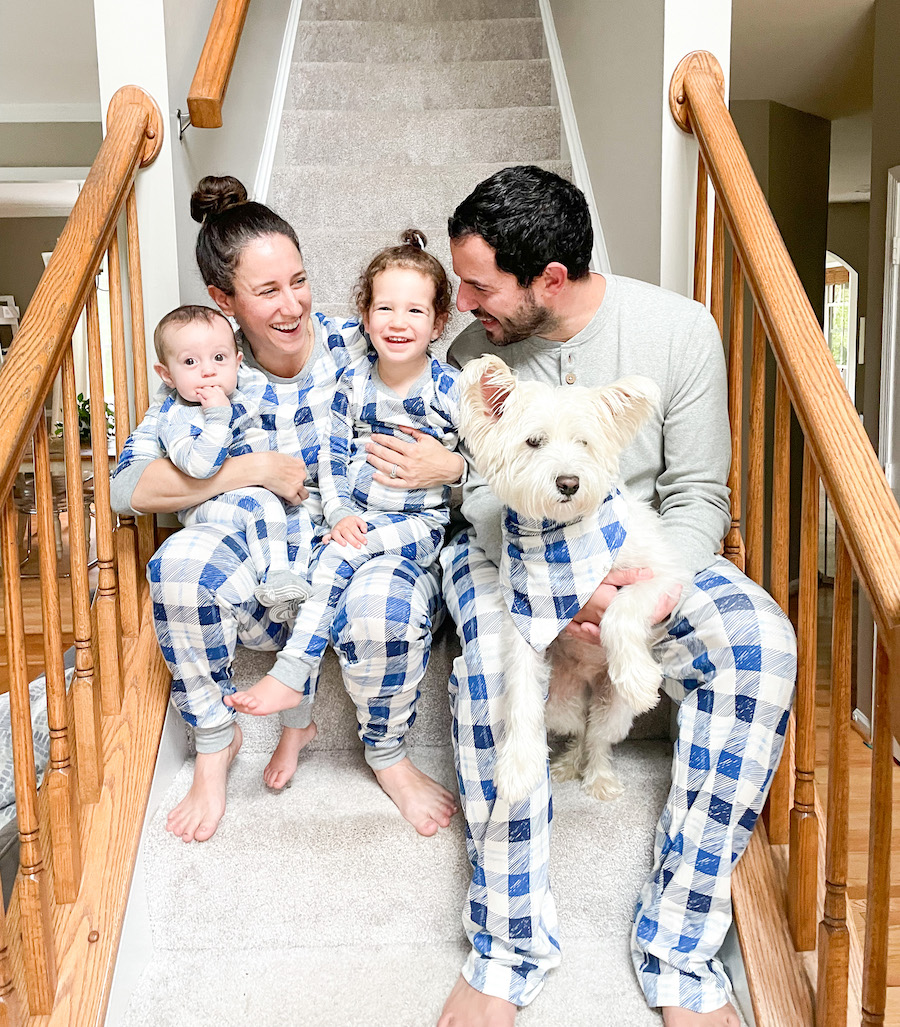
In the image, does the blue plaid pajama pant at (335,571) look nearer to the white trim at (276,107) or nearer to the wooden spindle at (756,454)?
the wooden spindle at (756,454)

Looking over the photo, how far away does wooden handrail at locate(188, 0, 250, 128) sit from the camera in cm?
198

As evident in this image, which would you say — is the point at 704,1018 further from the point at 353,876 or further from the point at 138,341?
the point at 138,341

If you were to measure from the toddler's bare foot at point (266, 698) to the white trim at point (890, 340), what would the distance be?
3.40 metres

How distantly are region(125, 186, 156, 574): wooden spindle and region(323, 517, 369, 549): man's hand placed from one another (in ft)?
1.33

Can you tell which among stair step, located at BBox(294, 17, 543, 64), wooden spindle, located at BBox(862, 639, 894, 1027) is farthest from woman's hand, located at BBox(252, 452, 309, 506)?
stair step, located at BBox(294, 17, 543, 64)

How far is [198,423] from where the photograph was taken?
1.71 m

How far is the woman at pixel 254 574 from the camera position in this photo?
154 centimetres

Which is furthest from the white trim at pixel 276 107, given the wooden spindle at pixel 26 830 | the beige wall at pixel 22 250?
the beige wall at pixel 22 250

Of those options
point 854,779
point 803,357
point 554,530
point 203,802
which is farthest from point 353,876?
Result: point 854,779

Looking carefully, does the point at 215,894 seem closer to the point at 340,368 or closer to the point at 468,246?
the point at 340,368

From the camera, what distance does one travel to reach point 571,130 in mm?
3143

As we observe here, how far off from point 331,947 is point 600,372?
1.11 meters

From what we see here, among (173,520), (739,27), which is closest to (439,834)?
(173,520)

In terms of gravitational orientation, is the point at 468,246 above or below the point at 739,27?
below
